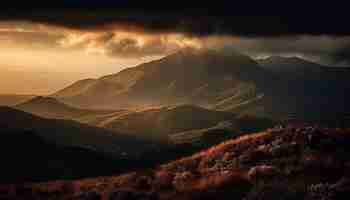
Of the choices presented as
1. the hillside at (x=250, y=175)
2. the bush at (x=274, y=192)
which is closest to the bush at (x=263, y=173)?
the hillside at (x=250, y=175)

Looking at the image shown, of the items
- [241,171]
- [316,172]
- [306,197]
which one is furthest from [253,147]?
[306,197]

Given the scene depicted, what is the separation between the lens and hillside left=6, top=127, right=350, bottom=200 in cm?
2452

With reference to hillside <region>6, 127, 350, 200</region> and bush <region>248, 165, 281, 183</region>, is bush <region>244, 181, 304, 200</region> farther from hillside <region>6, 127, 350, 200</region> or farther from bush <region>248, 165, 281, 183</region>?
bush <region>248, 165, 281, 183</region>


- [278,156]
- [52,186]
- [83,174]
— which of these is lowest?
[83,174]

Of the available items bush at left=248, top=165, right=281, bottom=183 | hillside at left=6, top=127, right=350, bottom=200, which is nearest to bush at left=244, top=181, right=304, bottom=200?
hillside at left=6, top=127, right=350, bottom=200

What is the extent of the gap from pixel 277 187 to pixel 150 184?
25.4 ft

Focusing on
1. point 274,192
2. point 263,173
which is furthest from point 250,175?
point 274,192

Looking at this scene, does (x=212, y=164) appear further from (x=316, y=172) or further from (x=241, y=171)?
(x=316, y=172)

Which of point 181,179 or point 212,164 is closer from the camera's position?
point 181,179

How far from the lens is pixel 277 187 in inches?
957

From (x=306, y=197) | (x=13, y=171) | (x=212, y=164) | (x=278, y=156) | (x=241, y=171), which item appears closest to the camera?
(x=306, y=197)

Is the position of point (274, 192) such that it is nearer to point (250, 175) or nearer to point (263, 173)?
point (263, 173)

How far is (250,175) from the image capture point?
1056 inches

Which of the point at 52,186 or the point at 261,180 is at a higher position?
the point at 261,180
